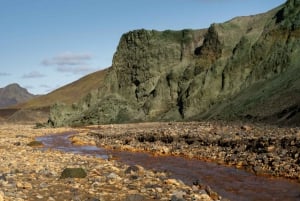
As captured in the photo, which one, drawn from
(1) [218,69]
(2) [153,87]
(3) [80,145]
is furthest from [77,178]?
(2) [153,87]

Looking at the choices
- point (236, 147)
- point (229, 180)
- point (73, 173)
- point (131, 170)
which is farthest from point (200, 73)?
point (73, 173)

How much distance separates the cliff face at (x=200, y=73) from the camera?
193 ft

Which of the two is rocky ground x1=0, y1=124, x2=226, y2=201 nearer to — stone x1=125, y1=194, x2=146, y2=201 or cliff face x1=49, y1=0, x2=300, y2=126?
stone x1=125, y1=194, x2=146, y2=201

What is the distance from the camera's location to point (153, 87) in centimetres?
8656

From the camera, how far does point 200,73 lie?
2985 inches

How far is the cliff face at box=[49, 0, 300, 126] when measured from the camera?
193ft

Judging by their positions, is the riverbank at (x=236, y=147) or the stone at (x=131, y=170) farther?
the riverbank at (x=236, y=147)

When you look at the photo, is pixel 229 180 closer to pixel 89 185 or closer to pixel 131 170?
pixel 131 170

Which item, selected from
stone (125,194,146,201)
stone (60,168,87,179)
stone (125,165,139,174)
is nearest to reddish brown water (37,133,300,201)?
stone (125,165,139,174)

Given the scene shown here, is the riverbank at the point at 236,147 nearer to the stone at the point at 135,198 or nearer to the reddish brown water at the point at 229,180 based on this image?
the reddish brown water at the point at 229,180

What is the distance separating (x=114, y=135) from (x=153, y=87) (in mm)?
39683

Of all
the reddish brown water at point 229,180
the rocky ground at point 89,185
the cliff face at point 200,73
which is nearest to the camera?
the rocky ground at point 89,185

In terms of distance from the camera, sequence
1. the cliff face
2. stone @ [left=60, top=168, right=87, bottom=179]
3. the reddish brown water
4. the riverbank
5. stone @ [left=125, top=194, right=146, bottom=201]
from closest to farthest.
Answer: stone @ [left=125, top=194, right=146, bottom=201]
the reddish brown water
stone @ [left=60, top=168, right=87, bottom=179]
the riverbank
the cliff face

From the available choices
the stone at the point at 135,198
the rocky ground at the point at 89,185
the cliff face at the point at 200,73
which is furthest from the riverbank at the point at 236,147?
the cliff face at the point at 200,73
